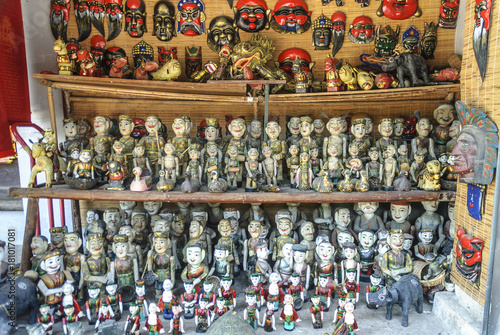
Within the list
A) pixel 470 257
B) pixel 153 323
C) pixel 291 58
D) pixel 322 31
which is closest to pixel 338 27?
pixel 322 31

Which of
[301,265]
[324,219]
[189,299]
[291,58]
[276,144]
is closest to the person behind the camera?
[189,299]

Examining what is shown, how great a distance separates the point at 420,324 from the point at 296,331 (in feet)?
4.23

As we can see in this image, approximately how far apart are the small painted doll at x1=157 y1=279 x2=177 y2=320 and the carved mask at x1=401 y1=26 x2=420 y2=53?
4.35 m

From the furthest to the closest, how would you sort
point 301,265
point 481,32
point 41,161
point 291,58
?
point 291,58 → point 41,161 → point 301,265 → point 481,32

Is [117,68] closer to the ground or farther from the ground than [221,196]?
farther from the ground

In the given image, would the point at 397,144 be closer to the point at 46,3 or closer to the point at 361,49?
the point at 361,49

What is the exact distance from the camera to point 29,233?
4.26 m

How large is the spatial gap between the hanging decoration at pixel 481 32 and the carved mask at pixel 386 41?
6.04 feet

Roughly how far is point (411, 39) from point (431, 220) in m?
2.47

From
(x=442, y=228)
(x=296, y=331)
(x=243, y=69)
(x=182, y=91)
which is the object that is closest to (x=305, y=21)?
(x=243, y=69)

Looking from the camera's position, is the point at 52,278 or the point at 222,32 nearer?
the point at 52,278

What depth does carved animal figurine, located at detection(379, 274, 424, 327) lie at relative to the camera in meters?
3.77

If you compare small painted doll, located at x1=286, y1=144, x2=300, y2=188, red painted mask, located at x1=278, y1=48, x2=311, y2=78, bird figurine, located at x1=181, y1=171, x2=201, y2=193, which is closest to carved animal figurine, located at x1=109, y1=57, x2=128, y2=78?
bird figurine, located at x1=181, y1=171, x2=201, y2=193

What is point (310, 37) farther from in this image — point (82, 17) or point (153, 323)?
point (153, 323)
